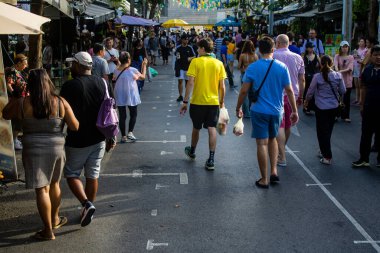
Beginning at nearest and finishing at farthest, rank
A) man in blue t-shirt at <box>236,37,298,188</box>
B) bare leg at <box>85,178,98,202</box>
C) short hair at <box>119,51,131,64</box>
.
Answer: bare leg at <box>85,178,98,202</box>, man in blue t-shirt at <box>236,37,298,188</box>, short hair at <box>119,51,131,64</box>

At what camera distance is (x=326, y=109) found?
8.52 m

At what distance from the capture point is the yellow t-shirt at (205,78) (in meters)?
8.07

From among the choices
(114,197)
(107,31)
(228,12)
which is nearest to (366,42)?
(114,197)

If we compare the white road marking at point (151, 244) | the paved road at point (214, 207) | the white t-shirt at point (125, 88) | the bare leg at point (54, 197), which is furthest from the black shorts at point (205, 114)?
the white road marking at point (151, 244)

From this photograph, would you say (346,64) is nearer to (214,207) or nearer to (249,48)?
(249,48)

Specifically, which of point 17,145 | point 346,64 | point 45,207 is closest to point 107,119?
point 45,207

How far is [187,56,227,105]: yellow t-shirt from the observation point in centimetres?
807

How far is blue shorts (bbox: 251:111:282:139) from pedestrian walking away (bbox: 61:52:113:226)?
217cm

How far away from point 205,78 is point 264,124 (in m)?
1.41

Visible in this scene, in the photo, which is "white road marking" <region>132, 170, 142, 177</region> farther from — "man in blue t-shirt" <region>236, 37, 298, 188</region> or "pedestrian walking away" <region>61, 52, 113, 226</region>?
"pedestrian walking away" <region>61, 52, 113, 226</region>

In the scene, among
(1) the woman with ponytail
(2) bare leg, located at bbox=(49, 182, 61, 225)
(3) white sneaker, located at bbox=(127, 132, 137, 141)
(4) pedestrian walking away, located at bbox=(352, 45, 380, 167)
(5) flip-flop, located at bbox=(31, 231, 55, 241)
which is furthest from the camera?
(3) white sneaker, located at bbox=(127, 132, 137, 141)

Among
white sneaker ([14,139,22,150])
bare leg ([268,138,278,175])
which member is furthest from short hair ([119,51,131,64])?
bare leg ([268,138,278,175])

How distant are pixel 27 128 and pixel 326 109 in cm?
493

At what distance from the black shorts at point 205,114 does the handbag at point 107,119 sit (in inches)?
101
